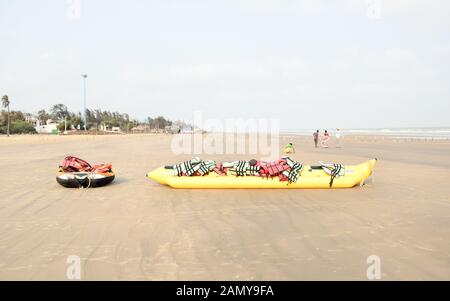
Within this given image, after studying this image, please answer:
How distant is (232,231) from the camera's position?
5199 millimetres

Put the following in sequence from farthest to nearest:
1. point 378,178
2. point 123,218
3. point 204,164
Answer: point 378,178 → point 204,164 → point 123,218

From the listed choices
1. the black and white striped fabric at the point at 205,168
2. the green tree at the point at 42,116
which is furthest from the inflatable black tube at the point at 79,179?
the green tree at the point at 42,116

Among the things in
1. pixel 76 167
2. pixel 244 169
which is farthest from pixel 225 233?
pixel 76 167

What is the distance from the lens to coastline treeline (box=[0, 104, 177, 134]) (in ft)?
248

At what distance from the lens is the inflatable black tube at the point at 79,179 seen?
8.55m

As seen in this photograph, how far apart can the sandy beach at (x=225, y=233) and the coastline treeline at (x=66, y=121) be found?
3022 inches

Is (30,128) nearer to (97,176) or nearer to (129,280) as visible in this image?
(97,176)

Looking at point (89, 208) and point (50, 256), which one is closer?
point (50, 256)

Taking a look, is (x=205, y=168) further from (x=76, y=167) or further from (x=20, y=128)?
(x=20, y=128)

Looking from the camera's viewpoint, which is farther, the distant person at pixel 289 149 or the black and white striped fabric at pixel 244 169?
the distant person at pixel 289 149

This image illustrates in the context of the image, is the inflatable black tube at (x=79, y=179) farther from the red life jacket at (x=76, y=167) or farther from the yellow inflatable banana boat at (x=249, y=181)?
the yellow inflatable banana boat at (x=249, y=181)

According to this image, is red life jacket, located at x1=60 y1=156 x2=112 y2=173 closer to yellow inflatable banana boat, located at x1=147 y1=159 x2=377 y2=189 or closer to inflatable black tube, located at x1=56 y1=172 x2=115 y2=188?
inflatable black tube, located at x1=56 y1=172 x2=115 y2=188
